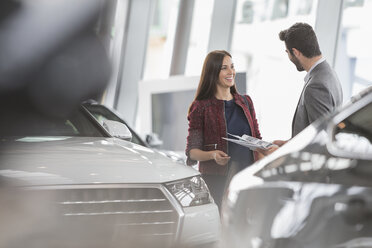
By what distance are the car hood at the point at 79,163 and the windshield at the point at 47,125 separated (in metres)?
0.11

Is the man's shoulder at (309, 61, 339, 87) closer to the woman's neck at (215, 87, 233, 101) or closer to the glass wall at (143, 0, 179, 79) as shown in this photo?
the woman's neck at (215, 87, 233, 101)

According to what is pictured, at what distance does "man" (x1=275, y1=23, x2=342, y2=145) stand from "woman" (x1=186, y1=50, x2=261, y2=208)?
365 mm

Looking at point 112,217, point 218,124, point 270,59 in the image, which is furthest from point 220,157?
point 270,59

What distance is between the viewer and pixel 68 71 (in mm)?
2729

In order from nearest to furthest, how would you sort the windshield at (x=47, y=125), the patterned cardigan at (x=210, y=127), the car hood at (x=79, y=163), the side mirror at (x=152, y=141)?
1. the car hood at (x=79, y=163)
2. the windshield at (x=47, y=125)
3. the patterned cardigan at (x=210, y=127)
4. the side mirror at (x=152, y=141)

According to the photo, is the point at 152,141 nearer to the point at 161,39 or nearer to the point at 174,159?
the point at 174,159

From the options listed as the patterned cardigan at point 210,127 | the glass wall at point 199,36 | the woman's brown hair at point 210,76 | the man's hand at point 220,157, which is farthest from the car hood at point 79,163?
the glass wall at point 199,36

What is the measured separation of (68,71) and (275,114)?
4.95 m

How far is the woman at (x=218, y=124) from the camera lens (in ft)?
13.3

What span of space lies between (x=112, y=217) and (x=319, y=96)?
1.36 m

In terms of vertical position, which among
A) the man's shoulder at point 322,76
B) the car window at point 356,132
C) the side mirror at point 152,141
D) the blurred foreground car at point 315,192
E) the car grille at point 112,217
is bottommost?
the side mirror at point 152,141

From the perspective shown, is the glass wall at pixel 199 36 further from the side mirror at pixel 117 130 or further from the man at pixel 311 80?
the man at pixel 311 80

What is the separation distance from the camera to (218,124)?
13.3 feet

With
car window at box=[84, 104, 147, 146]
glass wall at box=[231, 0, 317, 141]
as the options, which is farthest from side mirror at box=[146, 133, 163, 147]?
glass wall at box=[231, 0, 317, 141]
